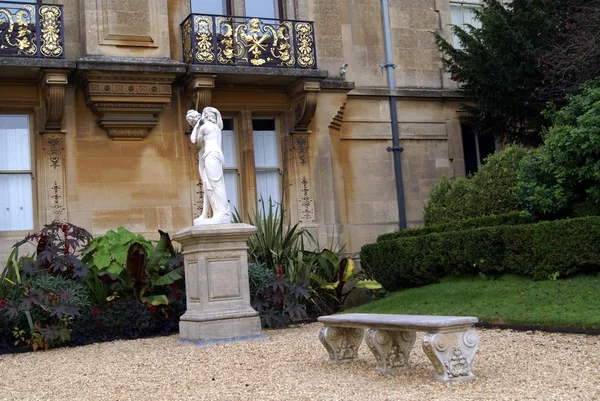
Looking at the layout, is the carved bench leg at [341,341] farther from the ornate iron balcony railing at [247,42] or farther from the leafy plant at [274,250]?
the ornate iron balcony railing at [247,42]

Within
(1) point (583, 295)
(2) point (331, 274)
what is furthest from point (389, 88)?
(1) point (583, 295)

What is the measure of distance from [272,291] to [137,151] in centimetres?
413

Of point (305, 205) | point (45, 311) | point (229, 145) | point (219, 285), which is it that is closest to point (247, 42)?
point (229, 145)

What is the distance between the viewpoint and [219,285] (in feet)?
34.4

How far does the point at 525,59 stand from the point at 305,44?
13.5 ft

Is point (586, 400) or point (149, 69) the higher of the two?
point (149, 69)

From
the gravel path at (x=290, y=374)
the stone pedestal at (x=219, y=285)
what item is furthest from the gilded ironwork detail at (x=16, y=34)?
the gravel path at (x=290, y=374)

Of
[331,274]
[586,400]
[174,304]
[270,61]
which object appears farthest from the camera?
[270,61]

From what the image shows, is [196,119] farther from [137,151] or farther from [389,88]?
[389,88]

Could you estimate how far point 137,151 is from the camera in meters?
14.6

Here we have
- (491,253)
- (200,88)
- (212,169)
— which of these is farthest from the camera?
(200,88)

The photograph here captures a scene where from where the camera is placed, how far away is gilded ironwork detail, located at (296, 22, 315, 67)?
15195 mm

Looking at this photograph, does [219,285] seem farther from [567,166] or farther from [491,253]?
[567,166]

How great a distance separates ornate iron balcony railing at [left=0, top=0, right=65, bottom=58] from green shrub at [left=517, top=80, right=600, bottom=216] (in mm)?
7936
